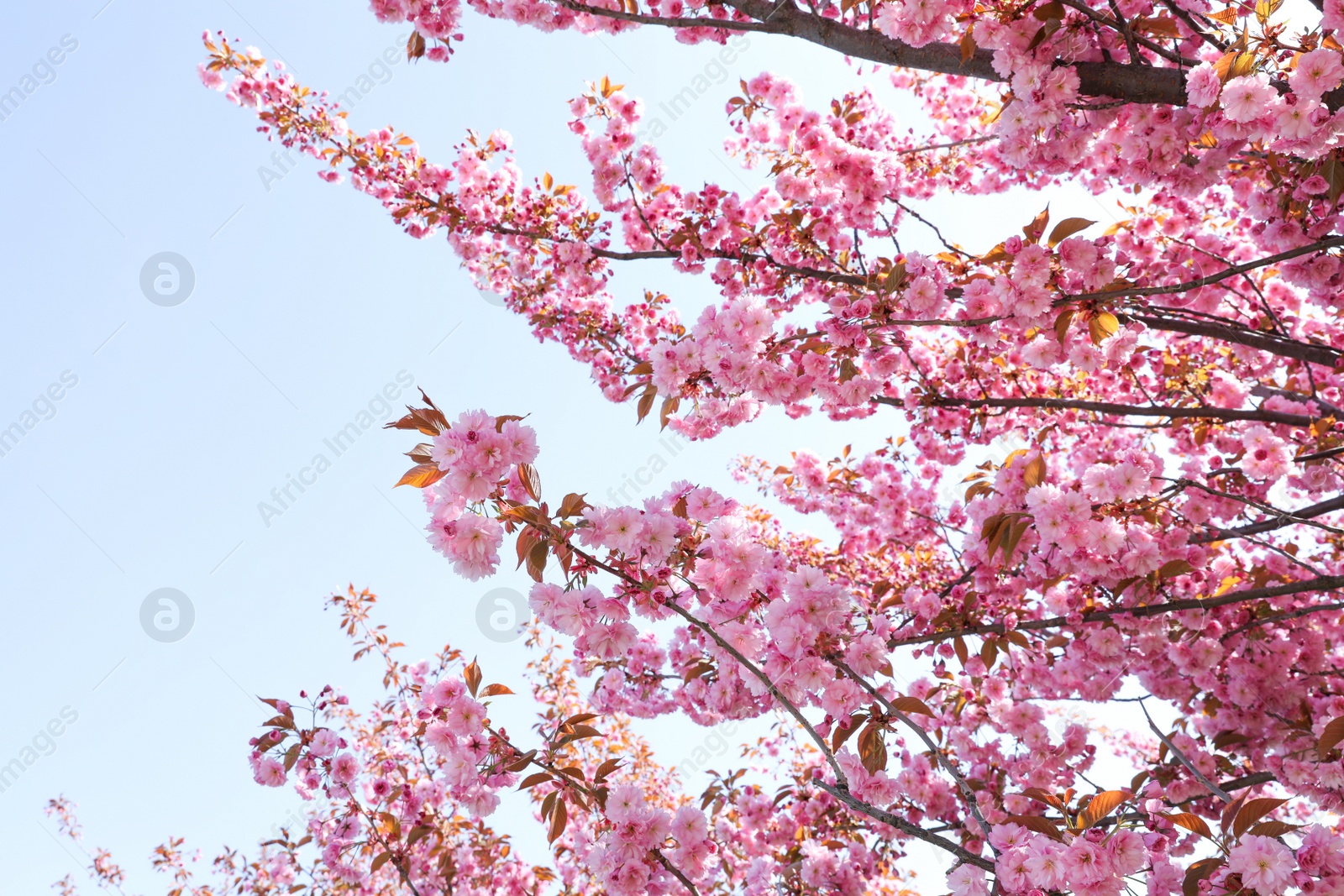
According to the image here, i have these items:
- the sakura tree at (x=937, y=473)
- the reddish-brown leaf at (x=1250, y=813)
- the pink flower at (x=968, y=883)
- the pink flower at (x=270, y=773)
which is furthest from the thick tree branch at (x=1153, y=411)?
the pink flower at (x=270, y=773)

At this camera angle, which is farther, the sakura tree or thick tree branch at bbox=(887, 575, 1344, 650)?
thick tree branch at bbox=(887, 575, 1344, 650)

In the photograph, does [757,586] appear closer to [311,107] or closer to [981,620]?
[981,620]

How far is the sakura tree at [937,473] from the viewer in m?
2.01

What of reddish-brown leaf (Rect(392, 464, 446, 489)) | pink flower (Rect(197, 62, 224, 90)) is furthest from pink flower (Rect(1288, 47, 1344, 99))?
pink flower (Rect(197, 62, 224, 90))

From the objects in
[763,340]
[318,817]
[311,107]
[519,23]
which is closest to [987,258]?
[763,340]

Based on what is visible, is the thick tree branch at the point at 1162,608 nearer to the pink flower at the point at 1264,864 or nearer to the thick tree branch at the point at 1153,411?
the thick tree branch at the point at 1153,411

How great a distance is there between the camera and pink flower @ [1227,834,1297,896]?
1595 millimetres

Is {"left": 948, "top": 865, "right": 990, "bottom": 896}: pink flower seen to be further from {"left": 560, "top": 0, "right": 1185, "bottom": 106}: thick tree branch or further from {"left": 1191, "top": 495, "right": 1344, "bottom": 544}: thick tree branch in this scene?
{"left": 560, "top": 0, "right": 1185, "bottom": 106}: thick tree branch

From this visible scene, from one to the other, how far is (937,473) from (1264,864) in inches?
170

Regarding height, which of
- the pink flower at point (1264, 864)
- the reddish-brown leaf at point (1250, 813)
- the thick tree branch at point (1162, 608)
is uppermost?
the thick tree branch at point (1162, 608)

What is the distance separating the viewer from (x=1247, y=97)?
2199 mm

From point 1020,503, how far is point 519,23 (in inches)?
128

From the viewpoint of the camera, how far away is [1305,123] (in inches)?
85.4

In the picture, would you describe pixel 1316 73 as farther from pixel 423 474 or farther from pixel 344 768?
pixel 344 768
